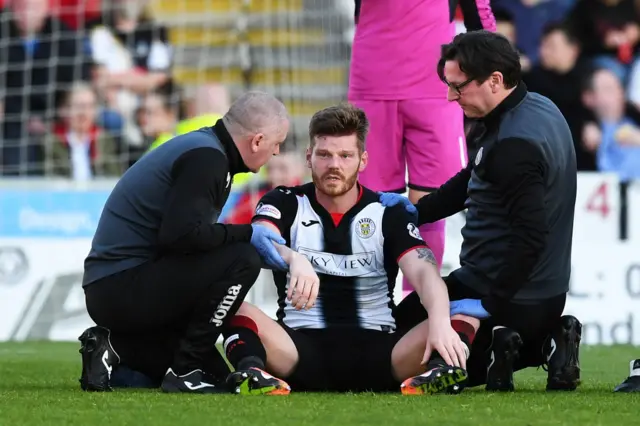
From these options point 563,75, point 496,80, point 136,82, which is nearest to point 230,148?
point 496,80

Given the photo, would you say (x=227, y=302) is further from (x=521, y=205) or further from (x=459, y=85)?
(x=459, y=85)

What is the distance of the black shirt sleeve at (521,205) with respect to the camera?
498 cm

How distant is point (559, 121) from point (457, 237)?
3.98 meters

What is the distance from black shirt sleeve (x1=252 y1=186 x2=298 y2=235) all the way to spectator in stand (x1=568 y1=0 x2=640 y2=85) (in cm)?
693

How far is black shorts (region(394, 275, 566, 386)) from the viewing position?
17.0 ft

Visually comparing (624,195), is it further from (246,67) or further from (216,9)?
(216,9)

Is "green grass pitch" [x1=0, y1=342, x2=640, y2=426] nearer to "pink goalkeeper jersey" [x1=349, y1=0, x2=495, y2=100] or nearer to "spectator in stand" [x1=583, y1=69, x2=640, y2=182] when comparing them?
"pink goalkeeper jersey" [x1=349, y1=0, x2=495, y2=100]

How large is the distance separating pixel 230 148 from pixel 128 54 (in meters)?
7.04

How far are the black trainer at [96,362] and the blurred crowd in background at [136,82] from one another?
228 inches

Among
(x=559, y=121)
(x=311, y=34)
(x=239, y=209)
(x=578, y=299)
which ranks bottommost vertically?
(x=578, y=299)

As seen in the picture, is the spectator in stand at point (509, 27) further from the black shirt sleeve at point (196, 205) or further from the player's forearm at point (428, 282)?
the black shirt sleeve at point (196, 205)

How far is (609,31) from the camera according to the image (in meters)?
11.8

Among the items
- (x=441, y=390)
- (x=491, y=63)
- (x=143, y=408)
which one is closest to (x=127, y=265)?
(x=143, y=408)

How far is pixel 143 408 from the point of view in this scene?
4.25 metres
